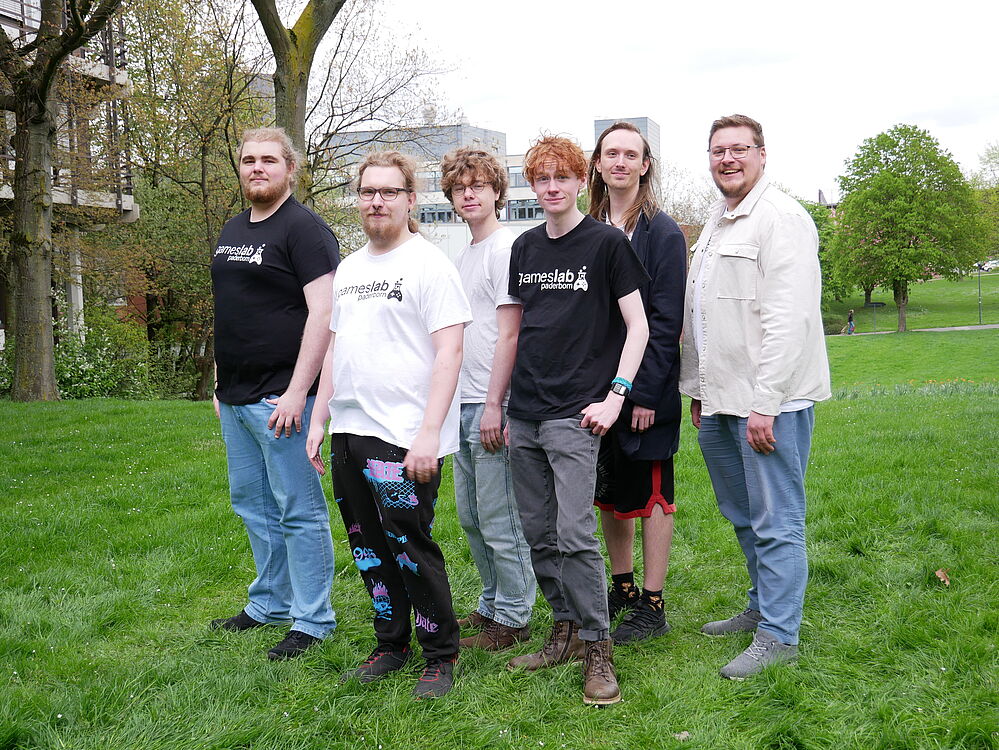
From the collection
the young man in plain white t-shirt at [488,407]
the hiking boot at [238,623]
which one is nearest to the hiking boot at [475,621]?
the young man in plain white t-shirt at [488,407]

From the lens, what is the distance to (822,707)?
10.7 feet

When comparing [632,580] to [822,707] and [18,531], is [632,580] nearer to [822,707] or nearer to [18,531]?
[822,707]

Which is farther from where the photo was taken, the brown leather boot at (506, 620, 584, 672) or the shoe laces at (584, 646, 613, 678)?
the brown leather boot at (506, 620, 584, 672)

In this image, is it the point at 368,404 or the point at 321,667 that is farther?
the point at 321,667

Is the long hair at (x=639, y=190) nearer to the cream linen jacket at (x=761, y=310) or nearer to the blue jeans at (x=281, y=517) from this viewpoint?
the cream linen jacket at (x=761, y=310)

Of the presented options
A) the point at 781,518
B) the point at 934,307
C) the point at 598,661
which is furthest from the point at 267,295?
the point at 934,307

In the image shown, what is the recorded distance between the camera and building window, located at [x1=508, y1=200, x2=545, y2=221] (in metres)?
74.7

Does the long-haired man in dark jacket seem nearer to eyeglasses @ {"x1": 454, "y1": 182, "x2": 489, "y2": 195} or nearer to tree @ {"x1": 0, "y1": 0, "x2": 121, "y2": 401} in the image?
eyeglasses @ {"x1": 454, "y1": 182, "x2": 489, "y2": 195}

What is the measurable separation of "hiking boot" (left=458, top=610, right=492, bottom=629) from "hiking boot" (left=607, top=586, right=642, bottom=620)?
0.66 metres

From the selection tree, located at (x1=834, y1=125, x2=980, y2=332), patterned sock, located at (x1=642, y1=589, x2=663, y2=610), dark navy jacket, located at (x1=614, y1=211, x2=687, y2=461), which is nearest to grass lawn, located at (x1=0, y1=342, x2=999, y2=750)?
patterned sock, located at (x1=642, y1=589, x2=663, y2=610)

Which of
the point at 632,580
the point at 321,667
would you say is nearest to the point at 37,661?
the point at 321,667

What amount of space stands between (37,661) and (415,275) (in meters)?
2.54

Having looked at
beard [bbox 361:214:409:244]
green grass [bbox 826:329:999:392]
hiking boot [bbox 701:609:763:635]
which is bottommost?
green grass [bbox 826:329:999:392]

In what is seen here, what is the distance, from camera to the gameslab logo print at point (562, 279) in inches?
142
